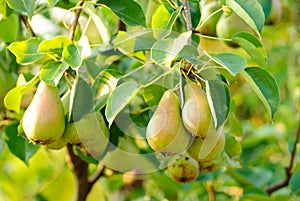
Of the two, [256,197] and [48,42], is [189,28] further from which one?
[256,197]

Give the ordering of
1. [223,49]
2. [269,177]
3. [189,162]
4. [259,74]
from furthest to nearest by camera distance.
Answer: [269,177] < [223,49] < [189,162] < [259,74]

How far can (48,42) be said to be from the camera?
94cm

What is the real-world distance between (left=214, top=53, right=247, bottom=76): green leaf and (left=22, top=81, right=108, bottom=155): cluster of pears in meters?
0.24

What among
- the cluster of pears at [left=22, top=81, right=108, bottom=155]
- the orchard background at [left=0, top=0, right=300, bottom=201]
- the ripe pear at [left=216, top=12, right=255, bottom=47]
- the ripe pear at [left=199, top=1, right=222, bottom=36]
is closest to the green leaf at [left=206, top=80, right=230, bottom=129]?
the orchard background at [left=0, top=0, right=300, bottom=201]

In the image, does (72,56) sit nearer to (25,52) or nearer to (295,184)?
(25,52)

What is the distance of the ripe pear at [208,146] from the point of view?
0.87 m

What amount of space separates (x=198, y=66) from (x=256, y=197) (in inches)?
19.8

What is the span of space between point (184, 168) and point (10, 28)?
17.2 inches

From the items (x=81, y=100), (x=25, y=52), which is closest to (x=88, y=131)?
(x=81, y=100)

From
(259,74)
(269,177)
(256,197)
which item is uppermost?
(259,74)

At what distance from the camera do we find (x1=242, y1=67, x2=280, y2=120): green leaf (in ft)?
2.81

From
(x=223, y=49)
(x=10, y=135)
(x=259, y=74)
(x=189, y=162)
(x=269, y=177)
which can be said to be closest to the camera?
(x=259, y=74)

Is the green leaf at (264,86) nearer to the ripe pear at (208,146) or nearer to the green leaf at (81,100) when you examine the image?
the ripe pear at (208,146)

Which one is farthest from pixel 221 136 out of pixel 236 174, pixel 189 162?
pixel 236 174
